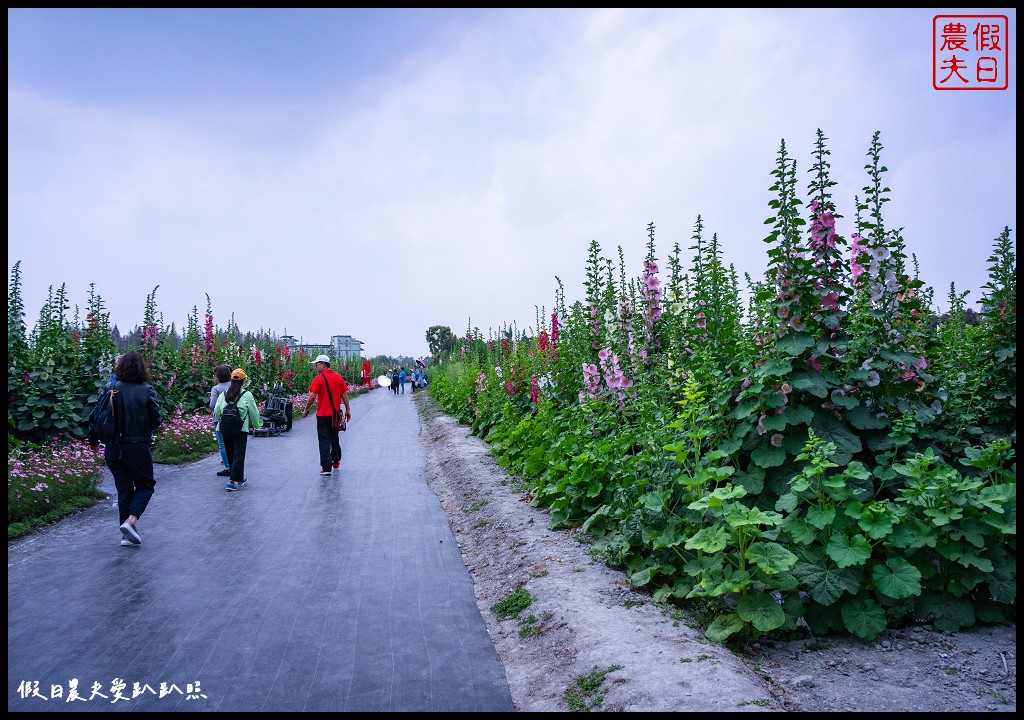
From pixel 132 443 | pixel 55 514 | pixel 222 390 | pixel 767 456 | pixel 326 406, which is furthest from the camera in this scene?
pixel 326 406

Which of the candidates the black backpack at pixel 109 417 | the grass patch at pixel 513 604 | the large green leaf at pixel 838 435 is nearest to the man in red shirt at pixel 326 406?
the black backpack at pixel 109 417

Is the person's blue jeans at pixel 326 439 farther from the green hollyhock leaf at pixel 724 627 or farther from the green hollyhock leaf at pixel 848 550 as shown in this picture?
the green hollyhock leaf at pixel 848 550

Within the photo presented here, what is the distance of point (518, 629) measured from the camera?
425 centimetres

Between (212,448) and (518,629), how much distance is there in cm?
1104

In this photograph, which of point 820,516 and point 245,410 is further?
point 245,410

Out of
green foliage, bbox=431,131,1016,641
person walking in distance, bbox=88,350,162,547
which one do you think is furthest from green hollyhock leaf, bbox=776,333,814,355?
person walking in distance, bbox=88,350,162,547

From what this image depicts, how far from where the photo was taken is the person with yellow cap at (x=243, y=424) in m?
9.30

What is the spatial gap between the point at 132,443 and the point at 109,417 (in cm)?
38

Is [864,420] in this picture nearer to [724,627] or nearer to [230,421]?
[724,627]

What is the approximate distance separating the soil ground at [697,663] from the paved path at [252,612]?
0.33 metres


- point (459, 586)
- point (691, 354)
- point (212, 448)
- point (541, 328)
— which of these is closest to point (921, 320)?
point (691, 354)

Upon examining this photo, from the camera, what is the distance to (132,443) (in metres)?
6.43

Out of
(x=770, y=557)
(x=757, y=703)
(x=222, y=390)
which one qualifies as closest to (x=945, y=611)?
(x=770, y=557)

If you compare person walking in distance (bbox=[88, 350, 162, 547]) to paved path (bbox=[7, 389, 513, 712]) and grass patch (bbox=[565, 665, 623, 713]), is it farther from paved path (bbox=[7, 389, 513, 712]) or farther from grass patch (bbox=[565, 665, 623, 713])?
grass patch (bbox=[565, 665, 623, 713])
